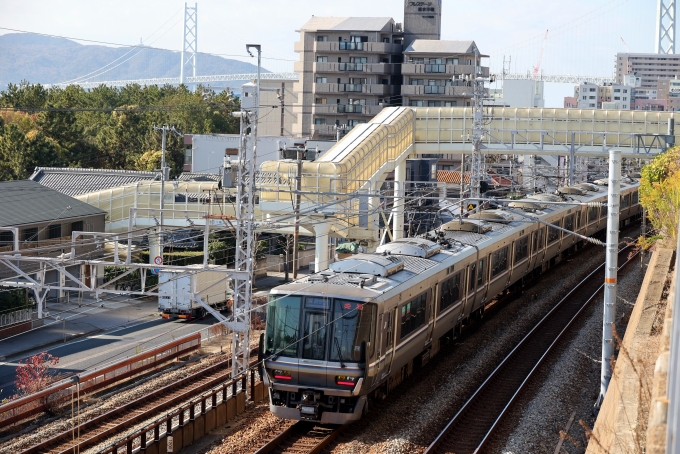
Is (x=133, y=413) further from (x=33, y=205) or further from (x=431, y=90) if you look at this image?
(x=431, y=90)

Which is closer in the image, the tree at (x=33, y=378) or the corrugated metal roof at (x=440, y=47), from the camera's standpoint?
the tree at (x=33, y=378)

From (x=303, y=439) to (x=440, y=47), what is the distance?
153ft

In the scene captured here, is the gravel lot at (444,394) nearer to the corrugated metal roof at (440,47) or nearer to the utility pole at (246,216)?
the utility pole at (246,216)

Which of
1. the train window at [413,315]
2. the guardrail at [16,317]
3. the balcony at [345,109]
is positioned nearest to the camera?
the train window at [413,315]

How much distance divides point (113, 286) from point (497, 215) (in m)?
15.2

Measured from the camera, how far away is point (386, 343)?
13.1m

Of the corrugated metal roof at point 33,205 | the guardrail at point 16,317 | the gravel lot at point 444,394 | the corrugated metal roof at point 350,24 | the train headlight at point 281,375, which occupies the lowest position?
the guardrail at point 16,317

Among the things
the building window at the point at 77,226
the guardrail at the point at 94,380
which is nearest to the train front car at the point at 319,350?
the guardrail at the point at 94,380

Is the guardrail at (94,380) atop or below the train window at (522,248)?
below

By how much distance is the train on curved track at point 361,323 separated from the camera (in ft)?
40.8

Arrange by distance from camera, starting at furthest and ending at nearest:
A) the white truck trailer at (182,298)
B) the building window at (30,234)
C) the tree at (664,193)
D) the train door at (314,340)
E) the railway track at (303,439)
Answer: the building window at (30,234) < the white truck trailer at (182,298) < the tree at (664,193) < the train door at (314,340) < the railway track at (303,439)

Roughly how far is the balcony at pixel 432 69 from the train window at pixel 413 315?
42.4m

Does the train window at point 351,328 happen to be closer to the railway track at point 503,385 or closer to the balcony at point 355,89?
the railway track at point 503,385

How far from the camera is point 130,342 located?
24250 mm
